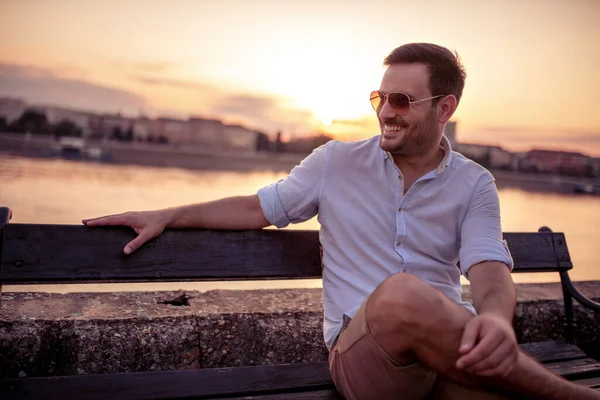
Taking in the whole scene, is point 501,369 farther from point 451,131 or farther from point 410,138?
point 451,131

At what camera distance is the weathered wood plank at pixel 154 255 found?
2289 millimetres

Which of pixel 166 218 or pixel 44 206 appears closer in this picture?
pixel 166 218

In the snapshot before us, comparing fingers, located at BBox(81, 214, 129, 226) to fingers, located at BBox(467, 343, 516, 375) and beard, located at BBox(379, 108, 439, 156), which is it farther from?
fingers, located at BBox(467, 343, 516, 375)

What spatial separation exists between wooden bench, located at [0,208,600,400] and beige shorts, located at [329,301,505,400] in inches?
10.9

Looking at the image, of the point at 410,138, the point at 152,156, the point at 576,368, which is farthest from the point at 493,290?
the point at 152,156

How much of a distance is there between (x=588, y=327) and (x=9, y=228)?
3554mm

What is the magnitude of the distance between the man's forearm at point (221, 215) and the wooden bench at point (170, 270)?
0.04 metres

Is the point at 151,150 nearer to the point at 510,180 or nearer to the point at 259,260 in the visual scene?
the point at 510,180

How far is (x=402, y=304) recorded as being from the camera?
75.0 inches

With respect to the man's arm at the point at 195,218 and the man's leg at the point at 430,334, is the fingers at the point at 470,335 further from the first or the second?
the man's arm at the point at 195,218

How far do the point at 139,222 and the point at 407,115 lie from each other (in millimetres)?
1230

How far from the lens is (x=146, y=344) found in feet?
9.38

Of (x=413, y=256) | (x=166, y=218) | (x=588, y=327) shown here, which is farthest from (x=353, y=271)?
(x=588, y=327)

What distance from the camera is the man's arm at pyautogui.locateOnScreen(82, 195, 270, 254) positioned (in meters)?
2.42
